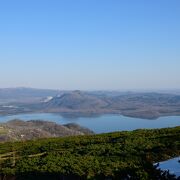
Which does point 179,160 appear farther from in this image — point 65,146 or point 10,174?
point 65,146

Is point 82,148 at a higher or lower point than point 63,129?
higher

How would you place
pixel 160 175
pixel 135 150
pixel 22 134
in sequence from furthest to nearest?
1. pixel 22 134
2. pixel 135 150
3. pixel 160 175

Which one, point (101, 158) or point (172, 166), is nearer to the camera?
point (172, 166)

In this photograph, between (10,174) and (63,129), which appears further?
(63,129)

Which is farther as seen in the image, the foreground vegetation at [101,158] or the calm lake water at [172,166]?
the foreground vegetation at [101,158]

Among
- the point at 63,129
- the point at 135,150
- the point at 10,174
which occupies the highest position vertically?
the point at 135,150

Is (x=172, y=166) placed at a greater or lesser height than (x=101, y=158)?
greater

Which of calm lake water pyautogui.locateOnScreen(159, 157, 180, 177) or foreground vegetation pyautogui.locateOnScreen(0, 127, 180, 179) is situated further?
foreground vegetation pyautogui.locateOnScreen(0, 127, 180, 179)

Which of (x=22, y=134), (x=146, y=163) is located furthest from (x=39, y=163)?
(x=22, y=134)
